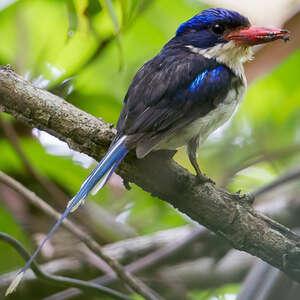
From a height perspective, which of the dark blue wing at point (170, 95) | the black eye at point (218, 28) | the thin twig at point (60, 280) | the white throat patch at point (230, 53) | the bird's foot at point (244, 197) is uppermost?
the black eye at point (218, 28)

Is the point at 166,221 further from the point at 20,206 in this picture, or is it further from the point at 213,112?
the point at 213,112

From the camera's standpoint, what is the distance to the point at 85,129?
238cm

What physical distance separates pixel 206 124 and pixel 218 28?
0.72 m

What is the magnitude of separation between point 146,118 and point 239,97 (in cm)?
57

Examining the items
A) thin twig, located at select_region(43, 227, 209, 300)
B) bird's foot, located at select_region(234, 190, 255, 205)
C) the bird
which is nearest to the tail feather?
the bird

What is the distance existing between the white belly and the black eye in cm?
46

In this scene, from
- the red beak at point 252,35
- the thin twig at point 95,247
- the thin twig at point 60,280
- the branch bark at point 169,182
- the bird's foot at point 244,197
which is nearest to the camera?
the branch bark at point 169,182

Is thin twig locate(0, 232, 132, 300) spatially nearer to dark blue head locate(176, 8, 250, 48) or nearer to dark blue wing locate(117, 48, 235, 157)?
dark blue wing locate(117, 48, 235, 157)

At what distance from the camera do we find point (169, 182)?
251 cm

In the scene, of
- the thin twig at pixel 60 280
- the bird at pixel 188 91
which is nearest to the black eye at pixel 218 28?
the bird at pixel 188 91

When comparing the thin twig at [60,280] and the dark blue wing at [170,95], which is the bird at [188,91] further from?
the thin twig at [60,280]

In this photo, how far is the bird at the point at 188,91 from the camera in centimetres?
259

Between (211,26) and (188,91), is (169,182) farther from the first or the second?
(211,26)

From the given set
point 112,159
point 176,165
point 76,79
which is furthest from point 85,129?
point 76,79
